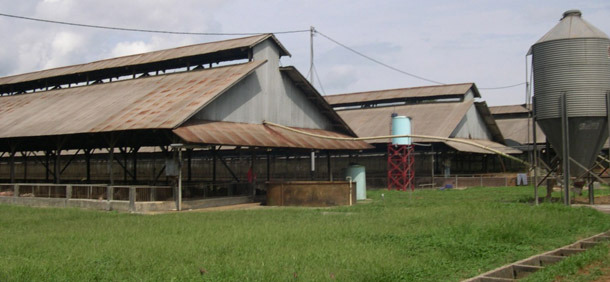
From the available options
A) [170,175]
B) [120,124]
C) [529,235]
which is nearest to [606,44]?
[529,235]

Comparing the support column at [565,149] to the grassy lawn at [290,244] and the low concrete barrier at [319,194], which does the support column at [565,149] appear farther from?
the low concrete barrier at [319,194]

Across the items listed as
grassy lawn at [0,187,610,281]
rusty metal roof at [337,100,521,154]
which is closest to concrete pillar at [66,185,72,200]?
grassy lawn at [0,187,610,281]

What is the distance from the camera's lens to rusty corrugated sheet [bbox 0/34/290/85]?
124 feet

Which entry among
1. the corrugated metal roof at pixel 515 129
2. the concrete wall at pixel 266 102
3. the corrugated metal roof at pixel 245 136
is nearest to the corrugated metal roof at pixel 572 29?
the corrugated metal roof at pixel 245 136

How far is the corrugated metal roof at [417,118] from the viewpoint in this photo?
53.0 meters

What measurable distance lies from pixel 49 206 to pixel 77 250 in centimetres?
1894

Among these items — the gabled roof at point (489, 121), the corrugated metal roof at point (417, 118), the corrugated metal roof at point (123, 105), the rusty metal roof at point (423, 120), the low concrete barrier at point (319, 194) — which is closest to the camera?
the corrugated metal roof at point (123, 105)

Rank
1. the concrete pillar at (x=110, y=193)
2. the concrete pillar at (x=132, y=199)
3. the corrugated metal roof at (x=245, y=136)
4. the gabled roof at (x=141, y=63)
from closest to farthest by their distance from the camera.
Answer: the concrete pillar at (x=132, y=199) < the corrugated metal roof at (x=245, y=136) < the concrete pillar at (x=110, y=193) < the gabled roof at (x=141, y=63)

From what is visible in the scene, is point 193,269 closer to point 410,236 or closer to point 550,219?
point 410,236

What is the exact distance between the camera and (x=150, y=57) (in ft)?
141

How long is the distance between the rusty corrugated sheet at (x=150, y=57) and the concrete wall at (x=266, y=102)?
83cm

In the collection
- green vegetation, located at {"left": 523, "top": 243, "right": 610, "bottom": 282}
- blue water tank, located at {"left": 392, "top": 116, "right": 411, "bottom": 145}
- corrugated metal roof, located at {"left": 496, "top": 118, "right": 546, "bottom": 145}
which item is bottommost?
green vegetation, located at {"left": 523, "top": 243, "right": 610, "bottom": 282}

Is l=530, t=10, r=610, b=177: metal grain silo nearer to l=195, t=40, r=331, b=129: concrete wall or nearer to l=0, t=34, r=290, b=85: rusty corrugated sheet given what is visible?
l=195, t=40, r=331, b=129: concrete wall

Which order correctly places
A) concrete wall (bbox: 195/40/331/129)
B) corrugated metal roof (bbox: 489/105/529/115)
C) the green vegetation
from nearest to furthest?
the green vegetation → concrete wall (bbox: 195/40/331/129) → corrugated metal roof (bbox: 489/105/529/115)
